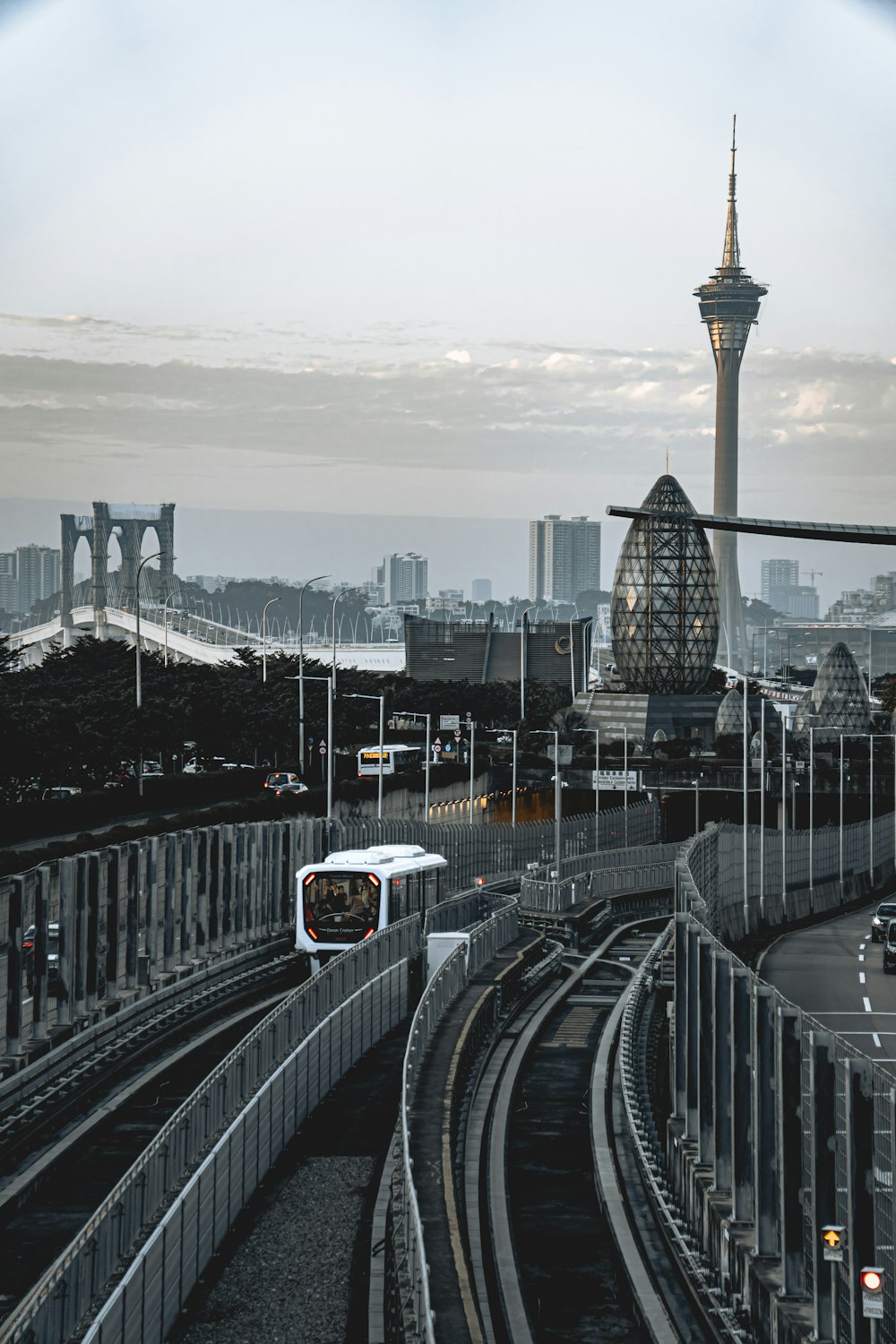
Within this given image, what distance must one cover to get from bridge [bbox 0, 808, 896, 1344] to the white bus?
36.7 m

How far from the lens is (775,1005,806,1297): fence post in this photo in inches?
723

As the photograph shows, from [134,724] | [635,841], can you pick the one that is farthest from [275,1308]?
[635,841]

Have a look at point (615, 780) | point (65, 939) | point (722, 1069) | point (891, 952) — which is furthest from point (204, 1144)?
point (615, 780)

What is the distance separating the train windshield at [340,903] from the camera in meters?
43.0

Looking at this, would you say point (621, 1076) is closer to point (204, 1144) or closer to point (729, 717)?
point (204, 1144)

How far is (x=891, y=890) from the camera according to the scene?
86000 millimetres

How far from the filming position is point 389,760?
4016 inches

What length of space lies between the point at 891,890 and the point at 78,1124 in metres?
65.3

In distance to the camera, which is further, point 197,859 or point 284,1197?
point 197,859

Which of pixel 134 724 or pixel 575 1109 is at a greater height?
pixel 134 724

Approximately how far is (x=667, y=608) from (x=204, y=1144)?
5047 inches

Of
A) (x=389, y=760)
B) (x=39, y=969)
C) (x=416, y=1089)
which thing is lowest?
(x=416, y=1089)

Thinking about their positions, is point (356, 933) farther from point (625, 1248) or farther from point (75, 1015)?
point (625, 1248)

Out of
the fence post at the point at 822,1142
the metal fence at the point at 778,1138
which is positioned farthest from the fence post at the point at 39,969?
the fence post at the point at 822,1142
